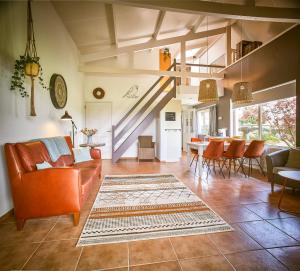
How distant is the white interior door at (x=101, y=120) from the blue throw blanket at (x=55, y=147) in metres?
3.25

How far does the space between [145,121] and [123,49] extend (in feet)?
7.77

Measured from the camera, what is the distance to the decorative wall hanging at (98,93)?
6590mm

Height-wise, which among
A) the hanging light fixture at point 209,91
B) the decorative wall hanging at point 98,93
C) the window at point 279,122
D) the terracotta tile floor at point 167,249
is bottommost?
the terracotta tile floor at point 167,249

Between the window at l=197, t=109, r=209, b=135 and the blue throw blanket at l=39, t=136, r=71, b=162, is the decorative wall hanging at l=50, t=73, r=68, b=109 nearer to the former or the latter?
the blue throw blanket at l=39, t=136, r=71, b=162

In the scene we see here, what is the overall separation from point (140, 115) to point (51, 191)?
4.83 metres

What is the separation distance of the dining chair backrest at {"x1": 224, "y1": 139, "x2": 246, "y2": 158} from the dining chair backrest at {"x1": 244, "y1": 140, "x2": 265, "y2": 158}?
195 millimetres

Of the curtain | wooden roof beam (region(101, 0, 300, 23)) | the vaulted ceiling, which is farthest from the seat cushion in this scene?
the curtain

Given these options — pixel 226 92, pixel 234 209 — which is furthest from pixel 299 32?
pixel 234 209

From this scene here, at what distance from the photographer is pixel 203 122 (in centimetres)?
816

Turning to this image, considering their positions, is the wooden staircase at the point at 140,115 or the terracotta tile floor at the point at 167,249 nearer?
the terracotta tile floor at the point at 167,249

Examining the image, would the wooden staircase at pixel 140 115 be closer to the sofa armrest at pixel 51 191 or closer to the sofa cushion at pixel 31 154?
the sofa cushion at pixel 31 154

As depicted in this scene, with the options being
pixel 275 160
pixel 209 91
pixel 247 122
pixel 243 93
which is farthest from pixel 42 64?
pixel 247 122

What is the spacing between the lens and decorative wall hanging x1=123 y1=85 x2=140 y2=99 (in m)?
6.76

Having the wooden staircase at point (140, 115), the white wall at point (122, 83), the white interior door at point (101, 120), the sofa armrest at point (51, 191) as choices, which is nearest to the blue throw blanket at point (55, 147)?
the sofa armrest at point (51, 191)
